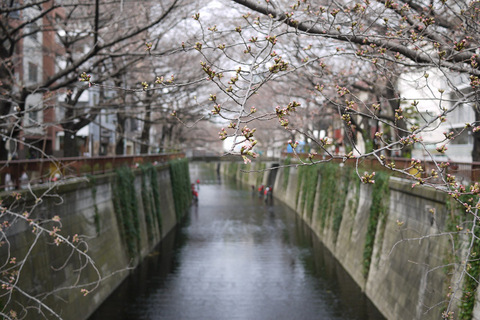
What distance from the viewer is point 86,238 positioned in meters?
14.2

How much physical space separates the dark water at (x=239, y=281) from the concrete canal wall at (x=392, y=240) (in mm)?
915

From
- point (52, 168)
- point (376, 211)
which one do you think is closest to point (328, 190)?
point (376, 211)

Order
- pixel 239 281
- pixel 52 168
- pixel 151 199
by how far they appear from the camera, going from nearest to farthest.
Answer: pixel 52 168 < pixel 239 281 < pixel 151 199

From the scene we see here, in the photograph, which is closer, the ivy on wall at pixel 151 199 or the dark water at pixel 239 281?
the dark water at pixel 239 281

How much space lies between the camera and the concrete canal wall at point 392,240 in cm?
1081

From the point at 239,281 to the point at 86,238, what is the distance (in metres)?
6.72

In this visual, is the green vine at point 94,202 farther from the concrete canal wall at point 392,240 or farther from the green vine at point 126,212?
the concrete canal wall at point 392,240

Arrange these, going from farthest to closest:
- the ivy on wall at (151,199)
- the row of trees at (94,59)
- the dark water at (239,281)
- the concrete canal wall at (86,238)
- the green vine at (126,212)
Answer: the ivy on wall at (151,199), the green vine at (126,212), the dark water at (239,281), the concrete canal wall at (86,238), the row of trees at (94,59)

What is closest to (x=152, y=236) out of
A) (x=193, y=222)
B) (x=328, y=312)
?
(x=193, y=222)

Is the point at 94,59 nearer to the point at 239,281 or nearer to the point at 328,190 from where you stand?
the point at 239,281

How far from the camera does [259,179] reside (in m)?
59.6

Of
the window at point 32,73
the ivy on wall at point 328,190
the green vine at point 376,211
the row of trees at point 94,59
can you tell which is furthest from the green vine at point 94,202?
the window at point 32,73

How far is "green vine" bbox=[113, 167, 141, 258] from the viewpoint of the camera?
19.2 metres

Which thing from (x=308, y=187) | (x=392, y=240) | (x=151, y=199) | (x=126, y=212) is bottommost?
(x=392, y=240)
